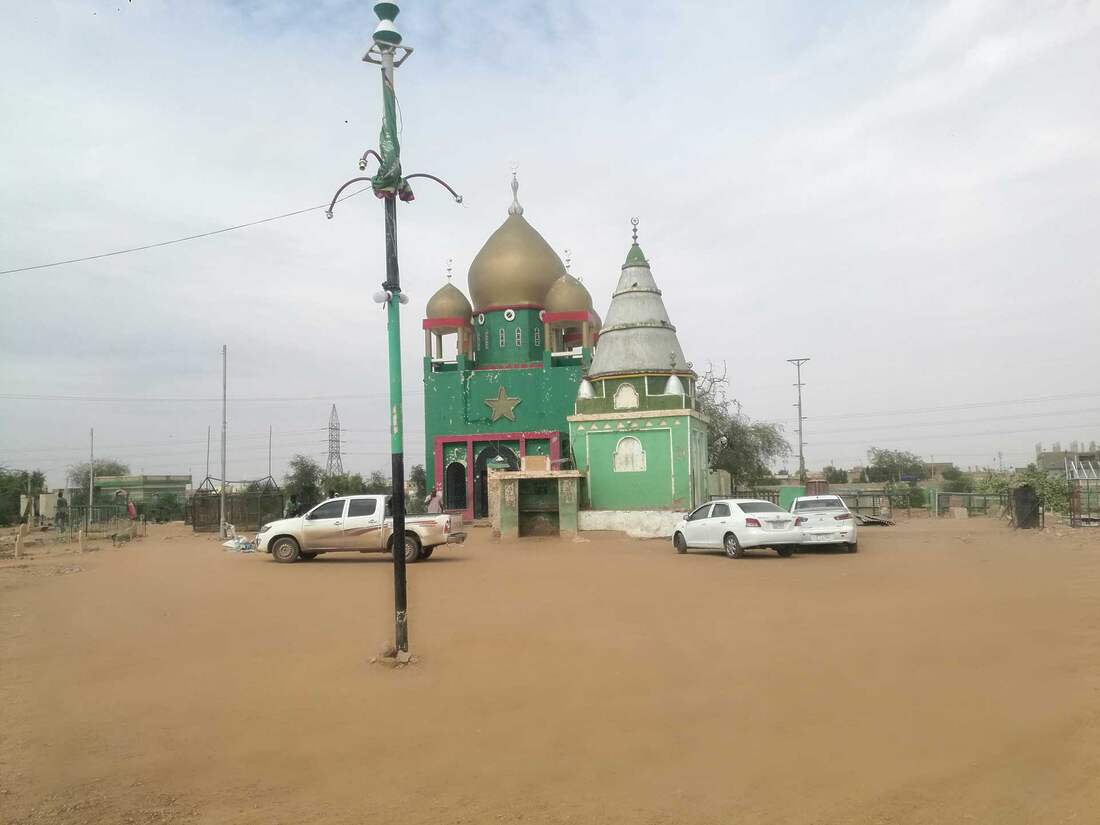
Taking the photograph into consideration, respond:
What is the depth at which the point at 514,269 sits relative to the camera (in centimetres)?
4469

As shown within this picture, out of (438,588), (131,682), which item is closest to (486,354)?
(438,588)

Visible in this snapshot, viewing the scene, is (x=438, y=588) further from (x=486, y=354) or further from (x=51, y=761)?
(x=486, y=354)

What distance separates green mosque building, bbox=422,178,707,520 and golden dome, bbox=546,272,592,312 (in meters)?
0.06

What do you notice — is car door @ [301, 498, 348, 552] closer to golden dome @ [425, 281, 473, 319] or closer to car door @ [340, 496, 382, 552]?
car door @ [340, 496, 382, 552]

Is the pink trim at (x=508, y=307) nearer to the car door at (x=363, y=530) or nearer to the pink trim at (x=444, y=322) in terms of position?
the pink trim at (x=444, y=322)

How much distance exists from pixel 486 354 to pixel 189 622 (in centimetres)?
3469

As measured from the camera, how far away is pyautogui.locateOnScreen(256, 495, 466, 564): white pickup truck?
19.0 meters

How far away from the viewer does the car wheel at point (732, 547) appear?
18469 mm

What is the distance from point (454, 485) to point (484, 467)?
6.36ft

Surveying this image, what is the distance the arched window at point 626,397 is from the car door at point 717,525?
36.3 ft

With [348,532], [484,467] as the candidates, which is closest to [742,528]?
[348,532]

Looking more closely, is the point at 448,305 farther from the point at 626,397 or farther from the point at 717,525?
A: the point at 717,525

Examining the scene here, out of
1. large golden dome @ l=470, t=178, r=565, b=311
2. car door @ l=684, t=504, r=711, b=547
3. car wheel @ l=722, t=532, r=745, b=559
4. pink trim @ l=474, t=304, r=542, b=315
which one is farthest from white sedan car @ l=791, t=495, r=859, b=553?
large golden dome @ l=470, t=178, r=565, b=311

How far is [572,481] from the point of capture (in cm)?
2748
